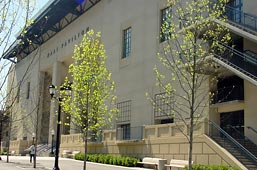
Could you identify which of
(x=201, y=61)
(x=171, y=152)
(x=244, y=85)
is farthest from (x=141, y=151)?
(x=201, y=61)

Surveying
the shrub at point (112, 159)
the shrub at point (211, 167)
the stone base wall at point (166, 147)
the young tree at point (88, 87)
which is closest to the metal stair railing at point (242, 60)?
the stone base wall at point (166, 147)

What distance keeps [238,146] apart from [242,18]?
9.27 metres

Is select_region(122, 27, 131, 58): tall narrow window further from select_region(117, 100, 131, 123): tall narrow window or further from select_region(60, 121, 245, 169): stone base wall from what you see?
select_region(60, 121, 245, 169): stone base wall

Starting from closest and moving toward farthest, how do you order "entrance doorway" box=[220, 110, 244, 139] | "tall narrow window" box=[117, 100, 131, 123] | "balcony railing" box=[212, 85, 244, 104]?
"entrance doorway" box=[220, 110, 244, 139] → "balcony railing" box=[212, 85, 244, 104] → "tall narrow window" box=[117, 100, 131, 123]

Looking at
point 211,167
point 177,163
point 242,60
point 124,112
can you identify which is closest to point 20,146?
point 124,112

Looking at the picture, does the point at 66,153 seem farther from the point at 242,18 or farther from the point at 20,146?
the point at 242,18

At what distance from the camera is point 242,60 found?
2645 cm

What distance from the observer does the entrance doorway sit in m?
27.8

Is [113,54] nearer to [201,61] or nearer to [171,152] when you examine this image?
[171,152]

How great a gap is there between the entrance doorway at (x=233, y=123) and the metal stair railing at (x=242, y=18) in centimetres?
605

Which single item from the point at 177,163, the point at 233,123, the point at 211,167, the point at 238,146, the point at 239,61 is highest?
the point at 239,61

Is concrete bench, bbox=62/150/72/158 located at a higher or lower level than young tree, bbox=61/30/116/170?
lower

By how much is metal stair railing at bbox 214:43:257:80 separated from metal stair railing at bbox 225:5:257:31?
184cm

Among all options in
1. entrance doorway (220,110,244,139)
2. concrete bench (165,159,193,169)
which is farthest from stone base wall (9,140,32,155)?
entrance doorway (220,110,244,139)
